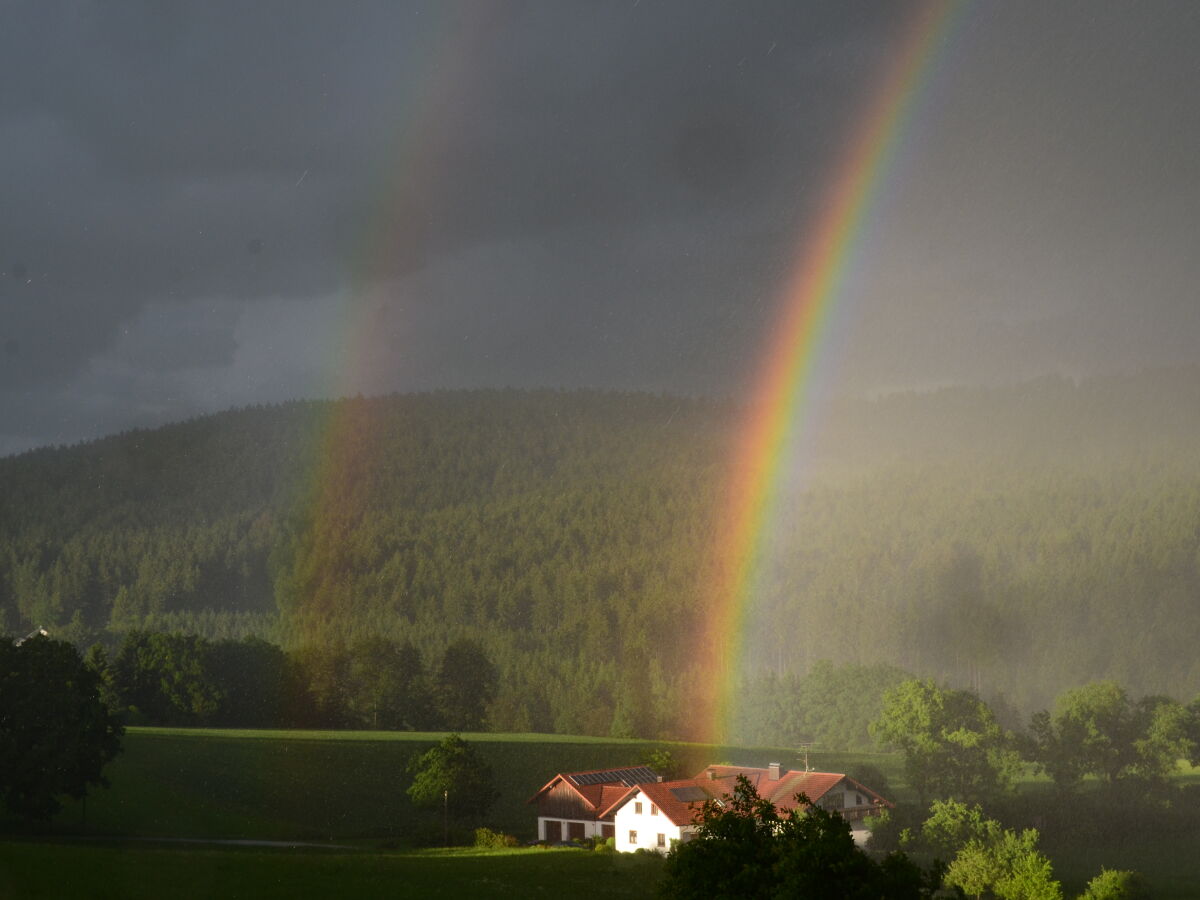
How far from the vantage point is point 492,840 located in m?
66.9

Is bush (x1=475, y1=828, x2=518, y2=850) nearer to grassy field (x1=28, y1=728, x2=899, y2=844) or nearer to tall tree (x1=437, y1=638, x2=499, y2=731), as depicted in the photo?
grassy field (x1=28, y1=728, x2=899, y2=844)

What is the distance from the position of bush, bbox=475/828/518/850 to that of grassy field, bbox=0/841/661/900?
299 inches

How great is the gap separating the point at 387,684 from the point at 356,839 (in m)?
60.0

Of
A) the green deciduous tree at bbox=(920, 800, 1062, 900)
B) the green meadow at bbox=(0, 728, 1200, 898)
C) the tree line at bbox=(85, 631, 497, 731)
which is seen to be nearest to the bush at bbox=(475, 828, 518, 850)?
the green meadow at bbox=(0, 728, 1200, 898)

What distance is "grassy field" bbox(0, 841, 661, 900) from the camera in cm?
4406

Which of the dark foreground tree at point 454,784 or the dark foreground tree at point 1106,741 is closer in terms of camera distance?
the dark foreground tree at point 454,784

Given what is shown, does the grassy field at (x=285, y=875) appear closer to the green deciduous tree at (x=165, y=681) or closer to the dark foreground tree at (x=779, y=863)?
the dark foreground tree at (x=779, y=863)

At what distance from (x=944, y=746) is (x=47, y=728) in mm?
61970

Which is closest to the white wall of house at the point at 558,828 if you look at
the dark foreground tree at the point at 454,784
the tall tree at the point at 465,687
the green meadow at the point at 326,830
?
the green meadow at the point at 326,830

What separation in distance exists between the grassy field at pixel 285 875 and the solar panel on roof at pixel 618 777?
19.3 metres

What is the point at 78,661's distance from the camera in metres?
68.4

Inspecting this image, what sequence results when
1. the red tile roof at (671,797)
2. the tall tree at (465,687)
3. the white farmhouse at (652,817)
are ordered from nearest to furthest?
1. the white farmhouse at (652,817)
2. the red tile roof at (671,797)
3. the tall tree at (465,687)

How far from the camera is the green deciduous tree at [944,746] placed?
88312 mm

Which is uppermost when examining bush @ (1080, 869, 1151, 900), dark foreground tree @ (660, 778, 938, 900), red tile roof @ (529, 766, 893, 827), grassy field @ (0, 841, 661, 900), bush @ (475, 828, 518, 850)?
dark foreground tree @ (660, 778, 938, 900)
